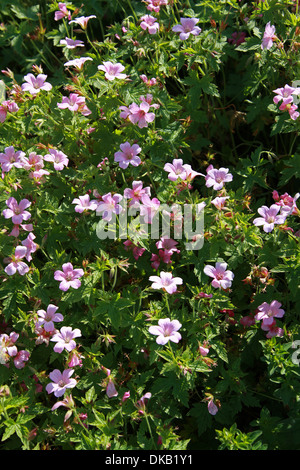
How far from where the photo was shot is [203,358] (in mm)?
2861

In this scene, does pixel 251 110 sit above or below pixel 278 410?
above

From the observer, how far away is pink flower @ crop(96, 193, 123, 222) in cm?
308

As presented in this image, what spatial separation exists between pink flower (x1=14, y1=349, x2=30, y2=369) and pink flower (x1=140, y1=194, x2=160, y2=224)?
0.95 metres

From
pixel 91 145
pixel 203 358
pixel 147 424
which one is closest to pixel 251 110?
pixel 91 145

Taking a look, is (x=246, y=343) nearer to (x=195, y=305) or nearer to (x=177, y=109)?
(x=195, y=305)

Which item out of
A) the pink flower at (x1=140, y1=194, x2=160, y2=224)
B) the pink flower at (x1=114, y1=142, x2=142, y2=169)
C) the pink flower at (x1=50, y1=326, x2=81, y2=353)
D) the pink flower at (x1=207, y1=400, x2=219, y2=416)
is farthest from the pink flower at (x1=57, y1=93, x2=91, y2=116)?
the pink flower at (x1=207, y1=400, x2=219, y2=416)

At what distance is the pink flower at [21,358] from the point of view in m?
3.04

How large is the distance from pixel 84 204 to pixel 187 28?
1388 millimetres

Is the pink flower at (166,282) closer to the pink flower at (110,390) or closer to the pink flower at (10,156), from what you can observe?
the pink flower at (110,390)

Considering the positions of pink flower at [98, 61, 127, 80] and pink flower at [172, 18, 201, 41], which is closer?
pink flower at [98, 61, 127, 80]

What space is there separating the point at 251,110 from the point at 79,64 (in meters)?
1.15

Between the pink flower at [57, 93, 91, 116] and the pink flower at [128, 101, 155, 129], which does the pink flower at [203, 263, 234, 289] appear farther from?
the pink flower at [57, 93, 91, 116]

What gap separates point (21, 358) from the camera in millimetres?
3049
